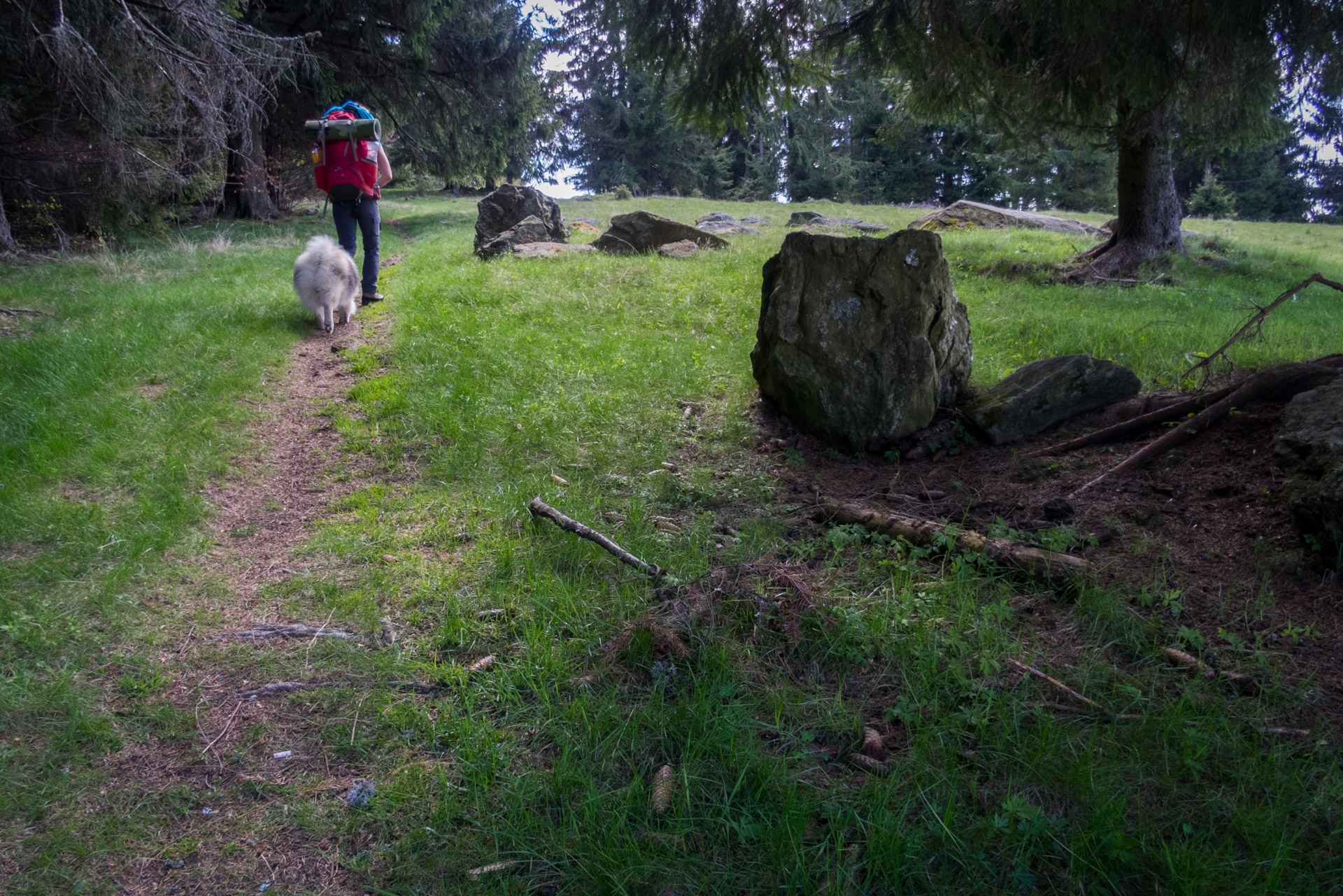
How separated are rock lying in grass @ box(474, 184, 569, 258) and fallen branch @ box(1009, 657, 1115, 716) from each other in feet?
47.7

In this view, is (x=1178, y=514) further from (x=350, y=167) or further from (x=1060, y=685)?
(x=350, y=167)

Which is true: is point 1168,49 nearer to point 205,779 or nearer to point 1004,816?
point 1004,816

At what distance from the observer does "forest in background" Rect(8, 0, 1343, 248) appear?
385 inches

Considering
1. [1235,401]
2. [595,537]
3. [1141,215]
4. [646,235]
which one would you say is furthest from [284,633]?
[1141,215]

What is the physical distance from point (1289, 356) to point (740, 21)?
18.0 ft

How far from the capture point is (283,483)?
533cm

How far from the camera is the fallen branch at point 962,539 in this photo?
3684 mm

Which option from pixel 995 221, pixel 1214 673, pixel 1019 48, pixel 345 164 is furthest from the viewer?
pixel 995 221

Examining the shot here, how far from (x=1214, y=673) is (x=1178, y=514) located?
51.5 inches

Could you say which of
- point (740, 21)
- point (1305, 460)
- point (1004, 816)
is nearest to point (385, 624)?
point (1004, 816)

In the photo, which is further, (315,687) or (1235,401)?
(1235,401)

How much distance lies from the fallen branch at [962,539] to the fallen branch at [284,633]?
2.87 metres

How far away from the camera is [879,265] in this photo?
5.80 m

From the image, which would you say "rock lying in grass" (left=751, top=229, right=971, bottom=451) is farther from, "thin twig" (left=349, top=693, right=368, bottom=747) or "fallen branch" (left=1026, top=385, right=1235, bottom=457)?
"thin twig" (left=349, top=693, right=368, bottom=747)
